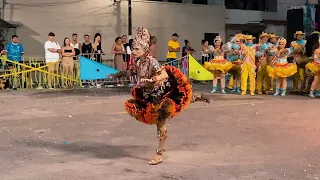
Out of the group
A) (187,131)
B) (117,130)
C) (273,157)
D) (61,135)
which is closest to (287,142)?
(273,157)

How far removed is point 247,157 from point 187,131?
75.3 inches

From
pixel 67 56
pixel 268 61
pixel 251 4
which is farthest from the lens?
pixel 251 4

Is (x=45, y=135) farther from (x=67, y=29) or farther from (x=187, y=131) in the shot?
(x=67, y=29)

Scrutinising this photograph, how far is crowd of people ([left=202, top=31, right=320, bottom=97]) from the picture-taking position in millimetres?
A: 12391

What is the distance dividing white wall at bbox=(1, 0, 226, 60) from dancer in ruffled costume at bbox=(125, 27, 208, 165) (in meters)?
13.6

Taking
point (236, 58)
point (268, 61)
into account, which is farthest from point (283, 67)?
point (236, 58)

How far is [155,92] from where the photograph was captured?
5.86 m

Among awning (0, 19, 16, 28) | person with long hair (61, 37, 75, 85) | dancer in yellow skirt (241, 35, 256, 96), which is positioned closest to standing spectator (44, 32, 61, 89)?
person with long hair (61, 37, 75, 85)

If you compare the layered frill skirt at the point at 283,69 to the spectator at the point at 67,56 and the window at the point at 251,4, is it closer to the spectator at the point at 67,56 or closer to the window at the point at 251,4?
the spectator at the point at 67,56

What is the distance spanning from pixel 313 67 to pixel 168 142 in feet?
21.7

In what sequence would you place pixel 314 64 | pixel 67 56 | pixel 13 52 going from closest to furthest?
pixel 314 64
pixel 67 56
pixel 13 52

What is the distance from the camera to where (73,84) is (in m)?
14.9

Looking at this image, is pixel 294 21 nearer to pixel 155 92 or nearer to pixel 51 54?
pixel 51 54

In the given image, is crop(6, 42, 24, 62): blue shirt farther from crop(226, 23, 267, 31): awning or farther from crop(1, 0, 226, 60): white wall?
crop(226, 23, 267, 31): awning
